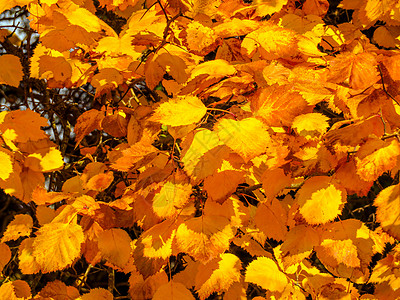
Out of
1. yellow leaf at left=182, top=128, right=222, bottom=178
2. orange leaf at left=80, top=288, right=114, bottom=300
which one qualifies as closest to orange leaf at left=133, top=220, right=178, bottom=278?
yellow leaf at left=182, top=128, right=222, bottom=178

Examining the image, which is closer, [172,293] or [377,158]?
[377,158]

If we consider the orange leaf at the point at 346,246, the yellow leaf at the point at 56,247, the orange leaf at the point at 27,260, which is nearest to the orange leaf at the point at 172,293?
the yellow leaf at the point at 56,247

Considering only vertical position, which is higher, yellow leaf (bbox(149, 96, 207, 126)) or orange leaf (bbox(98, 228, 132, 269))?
yellow leaf (bbox(149, 96, 207, 126))

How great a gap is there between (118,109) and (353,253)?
0.97 metres

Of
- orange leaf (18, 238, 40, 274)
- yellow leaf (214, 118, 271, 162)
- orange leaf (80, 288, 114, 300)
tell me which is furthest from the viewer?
orange leaf (18, 238, 40, 274)

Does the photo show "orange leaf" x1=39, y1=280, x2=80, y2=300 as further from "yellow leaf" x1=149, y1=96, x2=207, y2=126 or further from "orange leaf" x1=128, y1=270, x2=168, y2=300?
"yellow leaf" x1=149, y1=96, x2=207, y2=126

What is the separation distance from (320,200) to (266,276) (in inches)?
14.2

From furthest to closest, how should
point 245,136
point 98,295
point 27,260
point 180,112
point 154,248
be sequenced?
point 27,260, point 98,295, point 154,248, point 180,112, point 245,136

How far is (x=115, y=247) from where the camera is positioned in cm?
133

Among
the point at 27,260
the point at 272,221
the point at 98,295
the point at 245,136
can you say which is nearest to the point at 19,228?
the point at 27,260

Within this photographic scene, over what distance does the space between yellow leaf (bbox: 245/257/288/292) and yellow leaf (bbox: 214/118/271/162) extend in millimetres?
546

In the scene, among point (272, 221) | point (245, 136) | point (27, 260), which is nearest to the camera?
point (245, 136)

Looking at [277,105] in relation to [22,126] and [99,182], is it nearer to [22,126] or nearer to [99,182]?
[99,182]

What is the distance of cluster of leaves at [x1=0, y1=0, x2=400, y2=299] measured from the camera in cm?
103
